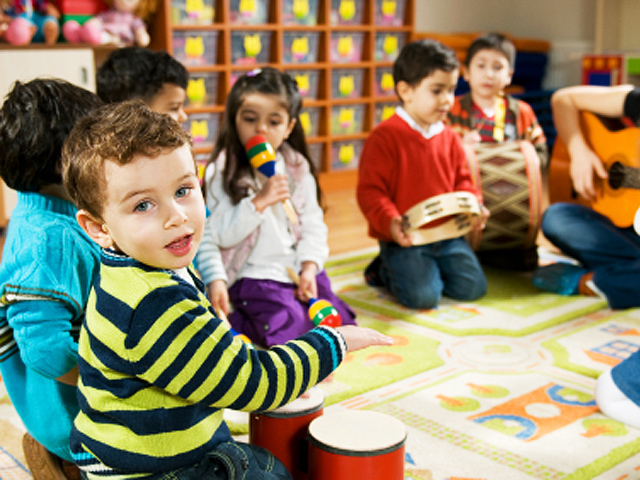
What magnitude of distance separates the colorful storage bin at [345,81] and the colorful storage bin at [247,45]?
52 centimetres

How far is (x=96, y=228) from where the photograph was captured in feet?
3.12

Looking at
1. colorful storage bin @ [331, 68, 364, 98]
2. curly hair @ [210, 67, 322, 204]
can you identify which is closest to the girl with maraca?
curly hair @ [210, 67, 322, 204]

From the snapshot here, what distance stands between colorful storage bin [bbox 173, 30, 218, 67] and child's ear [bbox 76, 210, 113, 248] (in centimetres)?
281

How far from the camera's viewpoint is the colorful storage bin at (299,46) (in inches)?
160

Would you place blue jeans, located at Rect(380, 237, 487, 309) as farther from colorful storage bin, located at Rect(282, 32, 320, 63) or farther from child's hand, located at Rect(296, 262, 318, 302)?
colorful storage bin, located at Rect(282, 32, 320, 63)

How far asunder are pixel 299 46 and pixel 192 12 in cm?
68

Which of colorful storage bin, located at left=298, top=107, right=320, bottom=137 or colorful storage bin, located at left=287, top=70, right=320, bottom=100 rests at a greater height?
colorful storage bin, located at left=287, top=70, right=320, bottom=100

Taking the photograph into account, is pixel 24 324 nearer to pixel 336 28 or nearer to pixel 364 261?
pixel 364 261

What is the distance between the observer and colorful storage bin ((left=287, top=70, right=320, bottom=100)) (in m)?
4.14

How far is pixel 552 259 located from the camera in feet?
8.70

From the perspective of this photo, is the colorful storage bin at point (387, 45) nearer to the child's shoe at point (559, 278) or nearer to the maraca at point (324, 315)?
the child's shoe at point (559, 278)

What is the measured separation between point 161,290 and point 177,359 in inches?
3.4

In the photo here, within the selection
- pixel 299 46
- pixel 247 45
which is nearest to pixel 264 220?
pixel 247 45

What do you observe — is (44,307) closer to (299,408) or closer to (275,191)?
(299,408)
